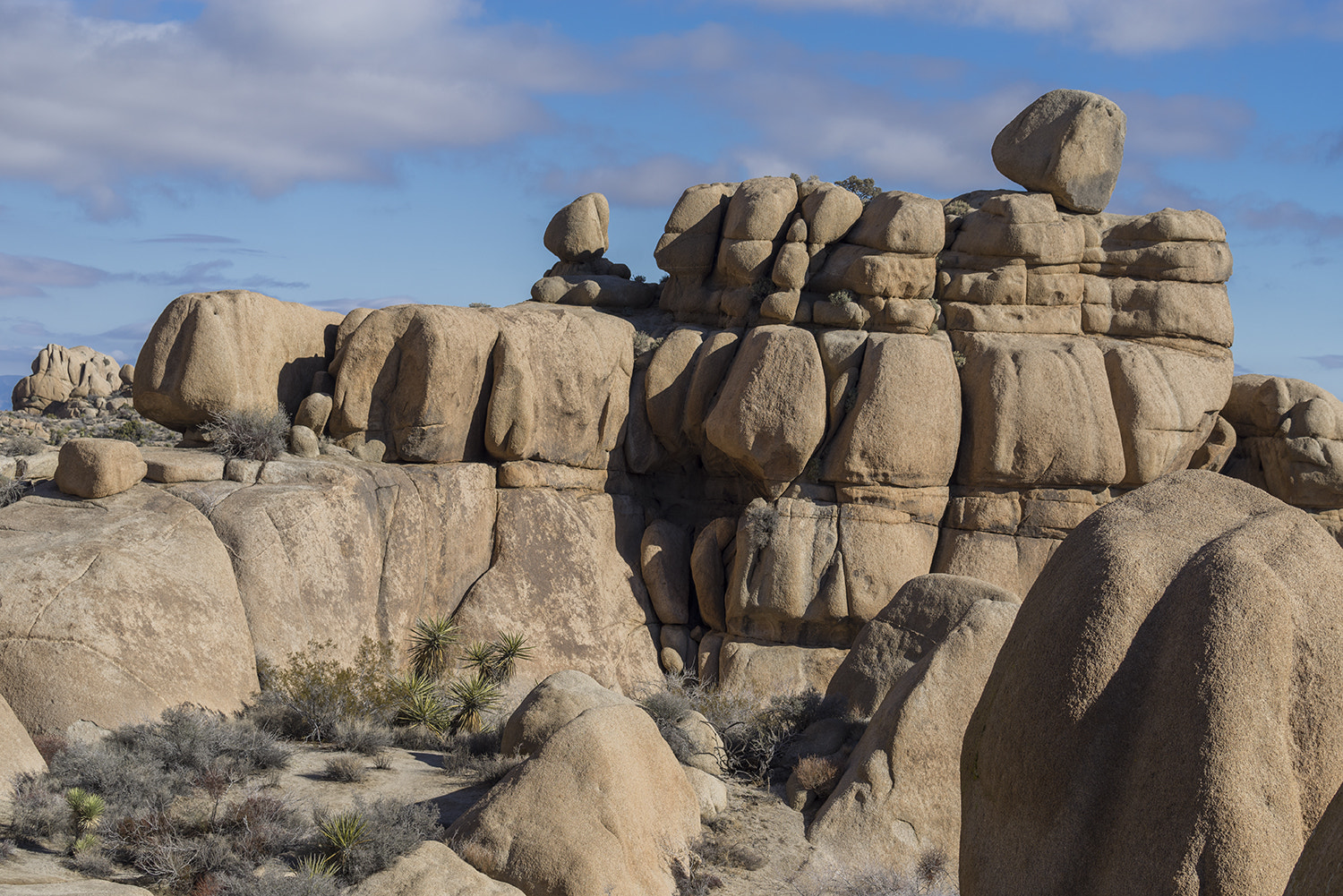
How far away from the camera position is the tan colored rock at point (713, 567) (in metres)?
22.4

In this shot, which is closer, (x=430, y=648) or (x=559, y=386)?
(x=430, y=648)

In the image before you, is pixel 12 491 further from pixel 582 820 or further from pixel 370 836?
pixel 582 820

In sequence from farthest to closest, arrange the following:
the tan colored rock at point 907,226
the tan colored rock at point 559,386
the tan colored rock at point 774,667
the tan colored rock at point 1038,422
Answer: the tan colored rock at point 907,226
the tan colored rock at point 1038,422
the tan colored rock at point 774,667
the tan colored rock at point 559,386

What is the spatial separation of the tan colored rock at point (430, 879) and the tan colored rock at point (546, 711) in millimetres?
3114

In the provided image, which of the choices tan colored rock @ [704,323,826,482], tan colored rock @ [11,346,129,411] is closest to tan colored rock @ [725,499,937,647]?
tan colored rock @ [704,323,826,482]

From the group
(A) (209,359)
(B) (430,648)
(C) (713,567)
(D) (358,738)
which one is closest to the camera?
(D) (358,738)

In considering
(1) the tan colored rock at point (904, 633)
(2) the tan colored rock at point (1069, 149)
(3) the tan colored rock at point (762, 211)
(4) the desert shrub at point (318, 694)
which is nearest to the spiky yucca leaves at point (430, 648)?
(4) the desert shrub at point (318, 694)

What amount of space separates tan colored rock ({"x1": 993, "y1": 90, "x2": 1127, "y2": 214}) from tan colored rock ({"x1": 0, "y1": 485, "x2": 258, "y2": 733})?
18884 mm

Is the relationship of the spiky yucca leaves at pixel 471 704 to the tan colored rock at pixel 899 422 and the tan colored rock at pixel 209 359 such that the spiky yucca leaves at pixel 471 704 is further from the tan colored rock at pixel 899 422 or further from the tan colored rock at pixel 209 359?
the tan colored rock at pixel 899 422

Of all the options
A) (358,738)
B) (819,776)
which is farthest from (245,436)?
(819,776)

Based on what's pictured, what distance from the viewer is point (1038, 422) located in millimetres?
21844

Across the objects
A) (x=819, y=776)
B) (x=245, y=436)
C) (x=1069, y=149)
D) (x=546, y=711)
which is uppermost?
(x=1069, y=149)

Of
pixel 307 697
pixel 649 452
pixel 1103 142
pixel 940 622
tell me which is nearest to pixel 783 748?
pixel 940 622

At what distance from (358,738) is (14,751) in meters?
3.87
